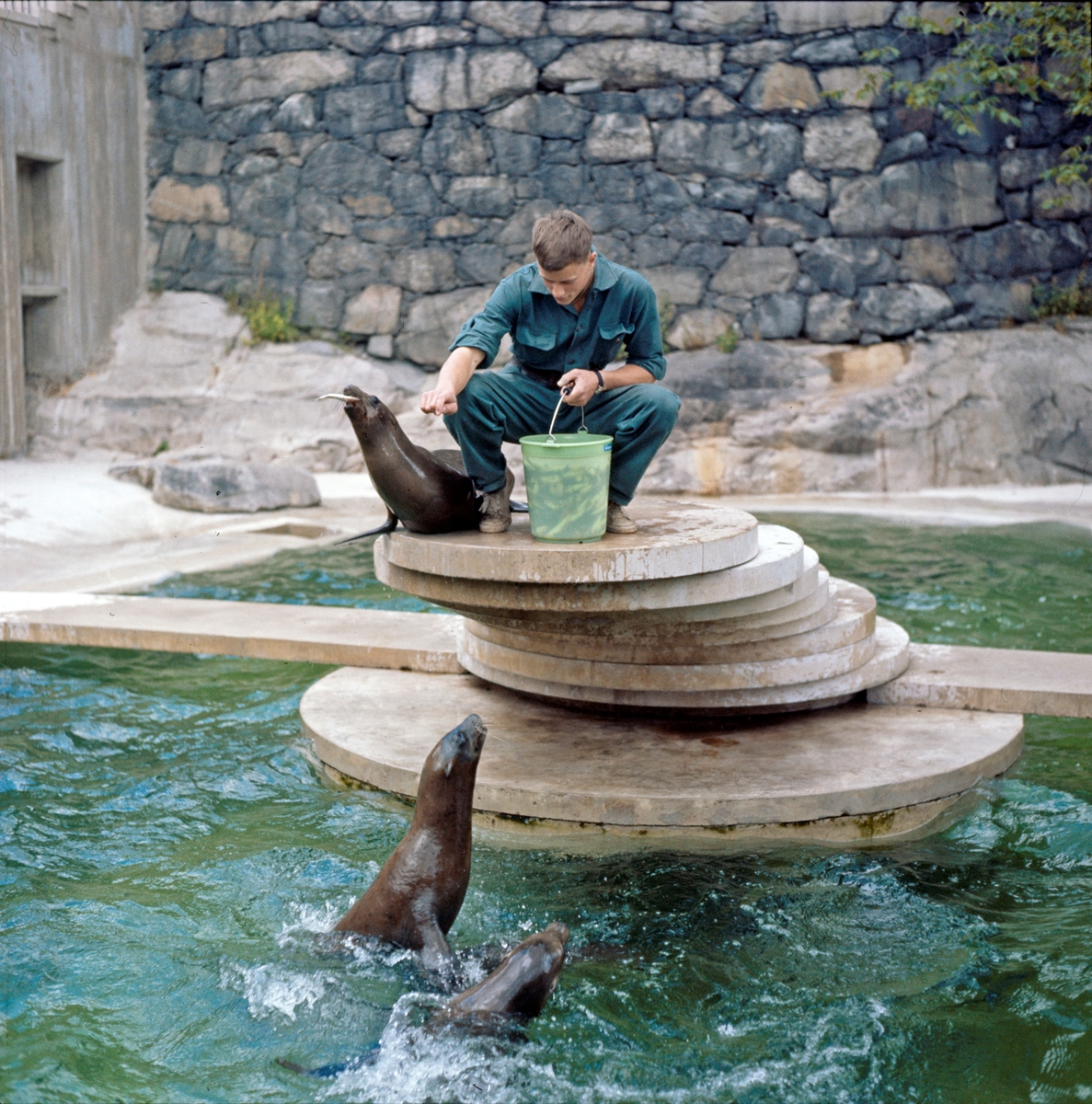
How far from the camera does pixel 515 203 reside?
11.4 meters

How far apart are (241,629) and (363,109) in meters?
7.75

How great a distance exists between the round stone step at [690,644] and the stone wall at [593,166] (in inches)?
286

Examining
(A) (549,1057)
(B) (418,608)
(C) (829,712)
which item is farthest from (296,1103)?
(B) (418,608)

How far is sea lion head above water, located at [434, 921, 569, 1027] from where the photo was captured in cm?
250

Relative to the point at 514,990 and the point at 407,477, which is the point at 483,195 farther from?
the point at 514,990

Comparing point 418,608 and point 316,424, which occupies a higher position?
point 316,424

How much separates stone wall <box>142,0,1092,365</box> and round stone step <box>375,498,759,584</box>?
7.69 m

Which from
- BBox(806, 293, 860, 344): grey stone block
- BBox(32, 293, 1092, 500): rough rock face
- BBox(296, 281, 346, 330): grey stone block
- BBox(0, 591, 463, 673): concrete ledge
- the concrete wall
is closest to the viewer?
BBox(0, 591, 463, 673): concrete ledge

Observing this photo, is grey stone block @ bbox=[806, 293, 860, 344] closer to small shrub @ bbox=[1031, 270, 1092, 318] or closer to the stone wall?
the stone wall

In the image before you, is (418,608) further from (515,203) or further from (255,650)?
(515,203)

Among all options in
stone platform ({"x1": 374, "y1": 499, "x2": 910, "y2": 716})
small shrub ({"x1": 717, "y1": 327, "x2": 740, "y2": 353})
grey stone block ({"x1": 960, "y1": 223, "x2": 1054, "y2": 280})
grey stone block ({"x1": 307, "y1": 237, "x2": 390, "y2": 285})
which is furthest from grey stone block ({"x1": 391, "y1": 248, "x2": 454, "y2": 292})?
stone platform ({"x1": 374, "y1": 499, "x2": 910, "y2": 716})

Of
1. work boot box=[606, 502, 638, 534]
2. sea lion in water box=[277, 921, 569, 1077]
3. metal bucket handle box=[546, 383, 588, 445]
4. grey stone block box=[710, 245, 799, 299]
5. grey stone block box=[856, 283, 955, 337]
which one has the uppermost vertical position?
grey stone block box=[710, 245, 799, 299]

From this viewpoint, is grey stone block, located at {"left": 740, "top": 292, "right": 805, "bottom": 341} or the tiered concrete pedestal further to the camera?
grey stone block, located at {"left": 740, "top": 292, "right": 805, "bottom": 341}

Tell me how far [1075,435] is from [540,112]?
5.51m
